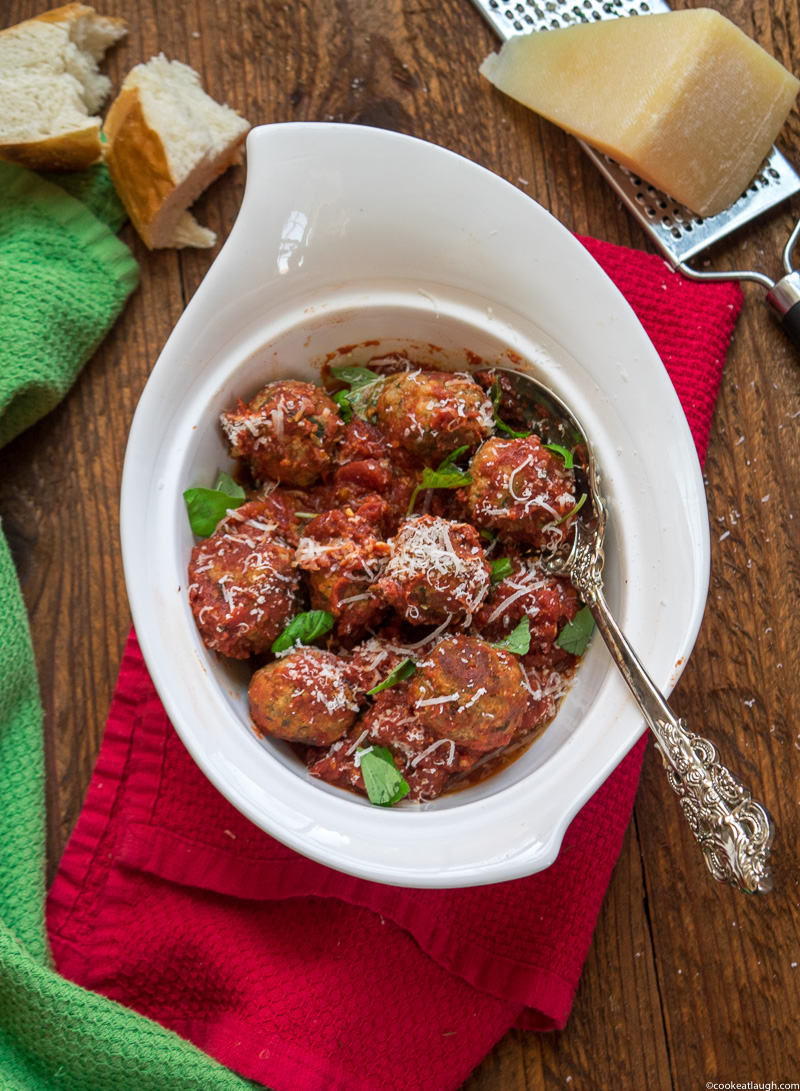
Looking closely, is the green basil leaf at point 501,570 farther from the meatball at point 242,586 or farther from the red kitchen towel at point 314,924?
the red kitchen towel at point 314,924

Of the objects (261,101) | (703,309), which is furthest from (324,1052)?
(261,101)

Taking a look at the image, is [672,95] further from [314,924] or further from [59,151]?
[314,924]

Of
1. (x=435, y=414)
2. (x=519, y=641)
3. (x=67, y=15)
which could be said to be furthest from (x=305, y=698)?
(x=67, y=15)

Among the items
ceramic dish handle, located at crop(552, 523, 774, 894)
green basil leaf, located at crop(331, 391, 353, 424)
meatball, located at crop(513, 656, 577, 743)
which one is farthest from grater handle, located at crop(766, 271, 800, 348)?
green basil leaf, located at crop(331, 391, 353, 424)

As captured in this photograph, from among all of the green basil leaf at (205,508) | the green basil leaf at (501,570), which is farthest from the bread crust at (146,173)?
the green basil leaf at (501,570)

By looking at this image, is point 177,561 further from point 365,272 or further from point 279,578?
point 365,272

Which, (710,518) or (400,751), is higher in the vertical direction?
(710,518)
